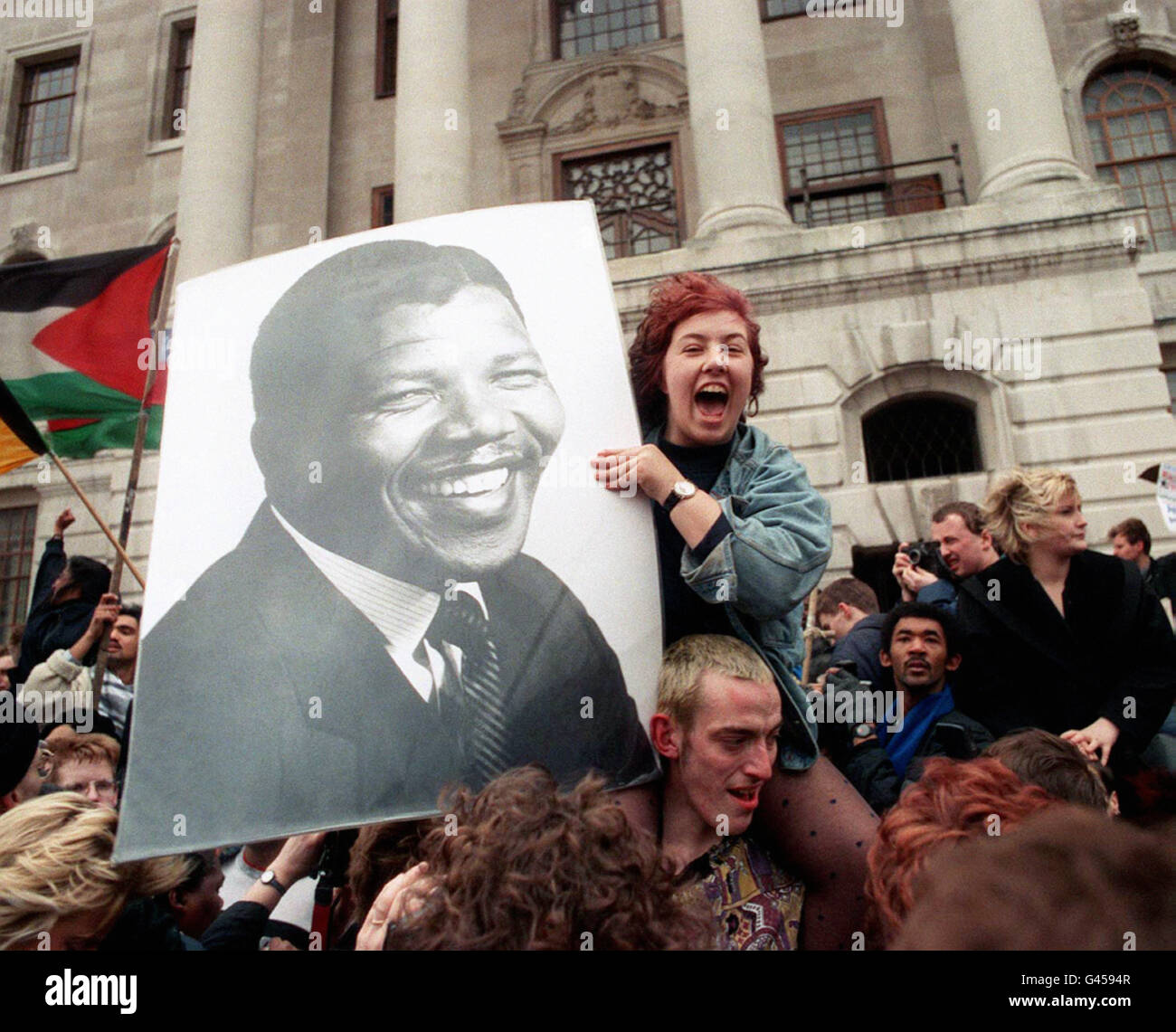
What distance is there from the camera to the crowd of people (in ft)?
4.91

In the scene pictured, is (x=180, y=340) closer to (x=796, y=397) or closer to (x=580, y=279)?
(x=580, y=279)

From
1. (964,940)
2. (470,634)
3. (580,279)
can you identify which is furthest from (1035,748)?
(964,940)

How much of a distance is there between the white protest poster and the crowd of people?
121 millimetres

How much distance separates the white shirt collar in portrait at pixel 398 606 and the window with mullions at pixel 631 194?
1634 centimetres

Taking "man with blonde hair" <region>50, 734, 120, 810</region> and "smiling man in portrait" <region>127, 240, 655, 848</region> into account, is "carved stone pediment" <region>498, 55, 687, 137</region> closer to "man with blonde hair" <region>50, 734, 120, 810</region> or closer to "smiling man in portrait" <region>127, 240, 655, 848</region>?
"man with blonde hair" <region>50, 734, 120, 810</region>

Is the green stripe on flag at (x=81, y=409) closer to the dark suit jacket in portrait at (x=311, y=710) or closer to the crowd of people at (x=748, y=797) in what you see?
the crowd of people at (x=748, y=797)

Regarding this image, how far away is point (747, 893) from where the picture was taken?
7.75ft

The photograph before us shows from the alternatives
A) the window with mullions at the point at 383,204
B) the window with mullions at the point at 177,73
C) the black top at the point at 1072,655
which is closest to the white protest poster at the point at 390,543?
the black top at the point at 1072,655

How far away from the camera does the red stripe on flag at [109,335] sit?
6.82 meters

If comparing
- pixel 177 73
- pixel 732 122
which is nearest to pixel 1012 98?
pixel 732 122

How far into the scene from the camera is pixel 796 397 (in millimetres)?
12977

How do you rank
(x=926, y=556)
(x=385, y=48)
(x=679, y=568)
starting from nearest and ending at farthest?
(x=679, y=568), (x=926, y=556), (x=385, y=48)

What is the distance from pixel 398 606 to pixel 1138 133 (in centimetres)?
1990

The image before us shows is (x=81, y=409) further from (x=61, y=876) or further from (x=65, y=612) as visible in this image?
(x=61, y=876)
